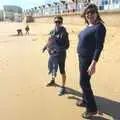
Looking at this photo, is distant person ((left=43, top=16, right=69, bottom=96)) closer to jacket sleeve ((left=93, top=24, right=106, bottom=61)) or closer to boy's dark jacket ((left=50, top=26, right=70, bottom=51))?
boy's dark jacket ((left=50, top=26, right=70, bottom=51))

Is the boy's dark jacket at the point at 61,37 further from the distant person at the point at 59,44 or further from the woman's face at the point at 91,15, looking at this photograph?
the woman's face at the point at 91,15

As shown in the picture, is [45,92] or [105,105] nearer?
[105,105]

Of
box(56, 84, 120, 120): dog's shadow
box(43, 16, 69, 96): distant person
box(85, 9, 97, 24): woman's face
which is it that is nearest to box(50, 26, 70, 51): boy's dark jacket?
box(43, 16, 69, 96): distant person

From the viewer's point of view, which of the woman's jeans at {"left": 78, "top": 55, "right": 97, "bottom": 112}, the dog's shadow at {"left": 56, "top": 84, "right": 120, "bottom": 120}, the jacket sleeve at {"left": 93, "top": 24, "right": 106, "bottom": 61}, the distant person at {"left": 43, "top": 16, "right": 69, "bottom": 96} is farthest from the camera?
the distant person at {"left": 43, "top": 16, "right": 69, "bottom": 96}

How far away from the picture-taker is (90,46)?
5.81m

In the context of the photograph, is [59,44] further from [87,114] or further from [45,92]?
[87,114]

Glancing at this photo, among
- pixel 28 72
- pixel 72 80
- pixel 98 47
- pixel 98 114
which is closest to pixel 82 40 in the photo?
pixel 98 47

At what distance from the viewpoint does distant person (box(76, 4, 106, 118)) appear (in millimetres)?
5613

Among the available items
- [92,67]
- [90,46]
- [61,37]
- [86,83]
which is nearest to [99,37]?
[90,46]

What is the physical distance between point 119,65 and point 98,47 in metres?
4.74

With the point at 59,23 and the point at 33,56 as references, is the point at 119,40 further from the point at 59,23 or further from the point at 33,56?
the point at 59,23

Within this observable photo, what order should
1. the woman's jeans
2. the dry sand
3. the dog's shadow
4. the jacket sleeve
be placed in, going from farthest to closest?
the dry sand
the dog's shadow
the woman's jeans
the jacket sleeve

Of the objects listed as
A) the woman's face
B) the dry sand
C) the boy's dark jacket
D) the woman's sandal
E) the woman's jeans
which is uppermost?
the woman's face

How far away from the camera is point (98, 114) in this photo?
6.19 meters
